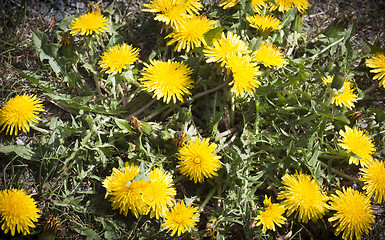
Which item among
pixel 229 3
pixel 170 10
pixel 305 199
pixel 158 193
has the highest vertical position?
pixel 229 3

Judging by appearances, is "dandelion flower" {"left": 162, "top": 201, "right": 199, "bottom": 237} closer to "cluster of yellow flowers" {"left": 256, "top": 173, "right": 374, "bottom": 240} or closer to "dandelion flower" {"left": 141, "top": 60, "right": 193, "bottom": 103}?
"cluster of yellow flowers" {"left": 256, "top": 173, "right": 374, "bottom": 240}

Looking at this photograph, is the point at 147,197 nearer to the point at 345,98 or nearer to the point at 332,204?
the point at 332,204

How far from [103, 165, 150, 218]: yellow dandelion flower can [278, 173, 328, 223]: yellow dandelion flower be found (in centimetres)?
76

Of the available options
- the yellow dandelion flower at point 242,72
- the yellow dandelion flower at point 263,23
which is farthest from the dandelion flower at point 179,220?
the yellow dandelion flower at point 263,23

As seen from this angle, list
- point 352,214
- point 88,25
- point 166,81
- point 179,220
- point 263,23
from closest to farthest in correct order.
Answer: point 179,220
point 352,214
point 166,81
point 88,25
point 263,23

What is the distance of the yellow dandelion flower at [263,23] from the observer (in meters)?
2.20

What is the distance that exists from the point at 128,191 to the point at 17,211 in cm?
59

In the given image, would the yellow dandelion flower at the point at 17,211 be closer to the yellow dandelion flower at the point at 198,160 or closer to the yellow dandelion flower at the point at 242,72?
the yellow dandelion flower at the point at 198,160

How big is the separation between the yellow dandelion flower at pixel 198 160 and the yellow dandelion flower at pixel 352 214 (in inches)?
27.6

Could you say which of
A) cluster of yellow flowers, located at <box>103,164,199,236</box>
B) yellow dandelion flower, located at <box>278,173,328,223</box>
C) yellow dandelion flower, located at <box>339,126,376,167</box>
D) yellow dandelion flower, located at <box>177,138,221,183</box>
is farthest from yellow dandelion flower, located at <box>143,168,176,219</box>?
yellow dandelion flower, located at <box>339,126,376,167</box>

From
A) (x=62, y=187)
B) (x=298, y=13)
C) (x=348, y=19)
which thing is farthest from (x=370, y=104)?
(x=62, y=187)

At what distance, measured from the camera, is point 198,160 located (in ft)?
5.83

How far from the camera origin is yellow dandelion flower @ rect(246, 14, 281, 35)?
7.23 feet

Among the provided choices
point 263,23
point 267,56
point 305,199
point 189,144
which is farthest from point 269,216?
point 263,23
